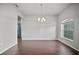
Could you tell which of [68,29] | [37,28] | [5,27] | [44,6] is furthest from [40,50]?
[37,28]

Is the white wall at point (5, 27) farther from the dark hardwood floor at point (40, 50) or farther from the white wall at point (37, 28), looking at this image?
the white wall at point (37, 28)

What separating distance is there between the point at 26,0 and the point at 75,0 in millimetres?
966

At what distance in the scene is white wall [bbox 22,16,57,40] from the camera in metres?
7.91

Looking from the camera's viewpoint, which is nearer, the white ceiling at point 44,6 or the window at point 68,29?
the white ceiling at point 44,6

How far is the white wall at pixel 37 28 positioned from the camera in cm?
791

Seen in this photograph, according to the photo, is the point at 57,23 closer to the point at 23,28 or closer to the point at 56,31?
the point at 56,31

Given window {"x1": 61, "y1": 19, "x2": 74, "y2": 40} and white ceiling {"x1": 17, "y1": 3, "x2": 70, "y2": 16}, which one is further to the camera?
window {"x1": 61, "y1": 19, "x2": 74, "y2": 40}

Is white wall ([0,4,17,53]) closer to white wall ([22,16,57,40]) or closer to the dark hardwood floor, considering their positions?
the dark hardwood floor

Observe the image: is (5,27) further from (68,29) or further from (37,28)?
(37,28)

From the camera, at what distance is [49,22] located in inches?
326

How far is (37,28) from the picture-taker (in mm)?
8211

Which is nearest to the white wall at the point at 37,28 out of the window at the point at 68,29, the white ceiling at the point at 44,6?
the window at the point at 68,29

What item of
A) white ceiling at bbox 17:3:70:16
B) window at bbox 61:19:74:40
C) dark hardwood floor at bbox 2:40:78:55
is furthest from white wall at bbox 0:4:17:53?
window at bbox 61:19:74:40
